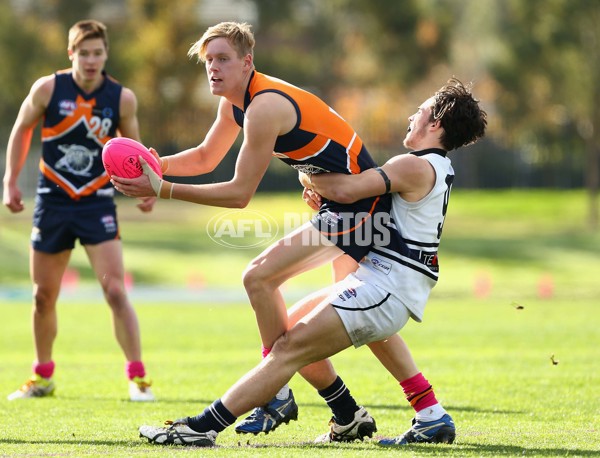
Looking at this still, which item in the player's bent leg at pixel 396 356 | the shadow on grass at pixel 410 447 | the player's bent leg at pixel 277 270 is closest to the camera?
the shadow on grass at pixel 410 447

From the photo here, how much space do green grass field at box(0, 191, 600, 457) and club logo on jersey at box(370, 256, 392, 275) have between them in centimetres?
99

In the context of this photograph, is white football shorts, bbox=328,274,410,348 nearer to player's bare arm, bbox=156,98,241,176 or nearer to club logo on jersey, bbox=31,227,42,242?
player's bare arm, bbox=156,98,241,176

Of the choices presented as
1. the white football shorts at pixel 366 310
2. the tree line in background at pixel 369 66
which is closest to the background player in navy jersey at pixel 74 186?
the white football shorts at pixel 366 310

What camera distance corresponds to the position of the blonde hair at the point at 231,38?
6453 mm

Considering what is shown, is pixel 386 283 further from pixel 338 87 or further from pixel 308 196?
pixel 338 87

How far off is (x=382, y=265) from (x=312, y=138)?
814 mm

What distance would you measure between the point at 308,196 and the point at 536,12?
113 ft

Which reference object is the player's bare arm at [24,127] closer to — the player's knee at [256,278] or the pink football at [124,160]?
the pink football at [124,160]

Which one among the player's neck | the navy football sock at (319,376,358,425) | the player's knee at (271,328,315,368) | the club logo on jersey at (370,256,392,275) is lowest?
the navy football sock at (319,376,358,425)

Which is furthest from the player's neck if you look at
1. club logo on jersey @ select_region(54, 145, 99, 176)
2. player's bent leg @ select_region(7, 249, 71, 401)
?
player's bent leg @ select_region(7, 249, 71, 401)

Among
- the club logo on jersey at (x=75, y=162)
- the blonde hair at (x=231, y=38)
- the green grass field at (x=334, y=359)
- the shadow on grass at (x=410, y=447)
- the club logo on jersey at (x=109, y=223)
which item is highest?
the blonde hair at (x=231, y=38)

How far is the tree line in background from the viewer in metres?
39.1

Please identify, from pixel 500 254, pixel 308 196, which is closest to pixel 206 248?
pixel 500 254

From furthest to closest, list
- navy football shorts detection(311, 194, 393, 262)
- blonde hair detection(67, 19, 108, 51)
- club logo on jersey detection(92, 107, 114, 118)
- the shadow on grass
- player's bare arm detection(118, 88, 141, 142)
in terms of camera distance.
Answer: player's bare arm detection(118, 88, 141, 142), club logo on jersey detection(92, 107, 114, 118), blonde hair detection(67, 19, 108, 51), navy football shorts detection(311, 194, 393, 262), the shadow on grass
